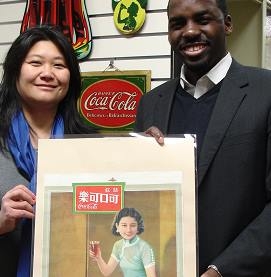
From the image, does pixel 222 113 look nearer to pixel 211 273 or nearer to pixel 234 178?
pixel 234 178

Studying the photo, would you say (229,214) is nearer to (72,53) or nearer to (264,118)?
(264,118)

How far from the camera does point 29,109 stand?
154 cm

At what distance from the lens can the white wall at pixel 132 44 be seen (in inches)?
121

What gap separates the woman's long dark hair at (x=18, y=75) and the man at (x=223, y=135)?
29 centimetres

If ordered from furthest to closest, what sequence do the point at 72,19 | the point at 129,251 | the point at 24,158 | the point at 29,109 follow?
the point at 72,19, the point at 29,109, the point at 24,158, the point at 129,251

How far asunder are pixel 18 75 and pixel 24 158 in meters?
0.27

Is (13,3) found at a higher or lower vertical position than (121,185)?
higher

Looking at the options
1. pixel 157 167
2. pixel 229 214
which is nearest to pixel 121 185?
pixel 157 167

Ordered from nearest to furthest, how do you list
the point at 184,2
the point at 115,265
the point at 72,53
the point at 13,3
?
the point at 115,265 < the point at 184,2 < the point at 72,53 < the point at 13,3

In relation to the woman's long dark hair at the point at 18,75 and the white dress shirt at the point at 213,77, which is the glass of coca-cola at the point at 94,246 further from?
the white dress shirt at the point at 213,77

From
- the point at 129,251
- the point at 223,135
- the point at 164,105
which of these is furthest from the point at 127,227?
the point at 164,105

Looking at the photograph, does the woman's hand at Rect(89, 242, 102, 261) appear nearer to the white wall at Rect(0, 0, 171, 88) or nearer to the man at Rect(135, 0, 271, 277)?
the man at Rect(135, 0, 271, 277)

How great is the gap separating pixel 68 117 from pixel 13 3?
230 centimetres

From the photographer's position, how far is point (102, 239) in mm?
1215
